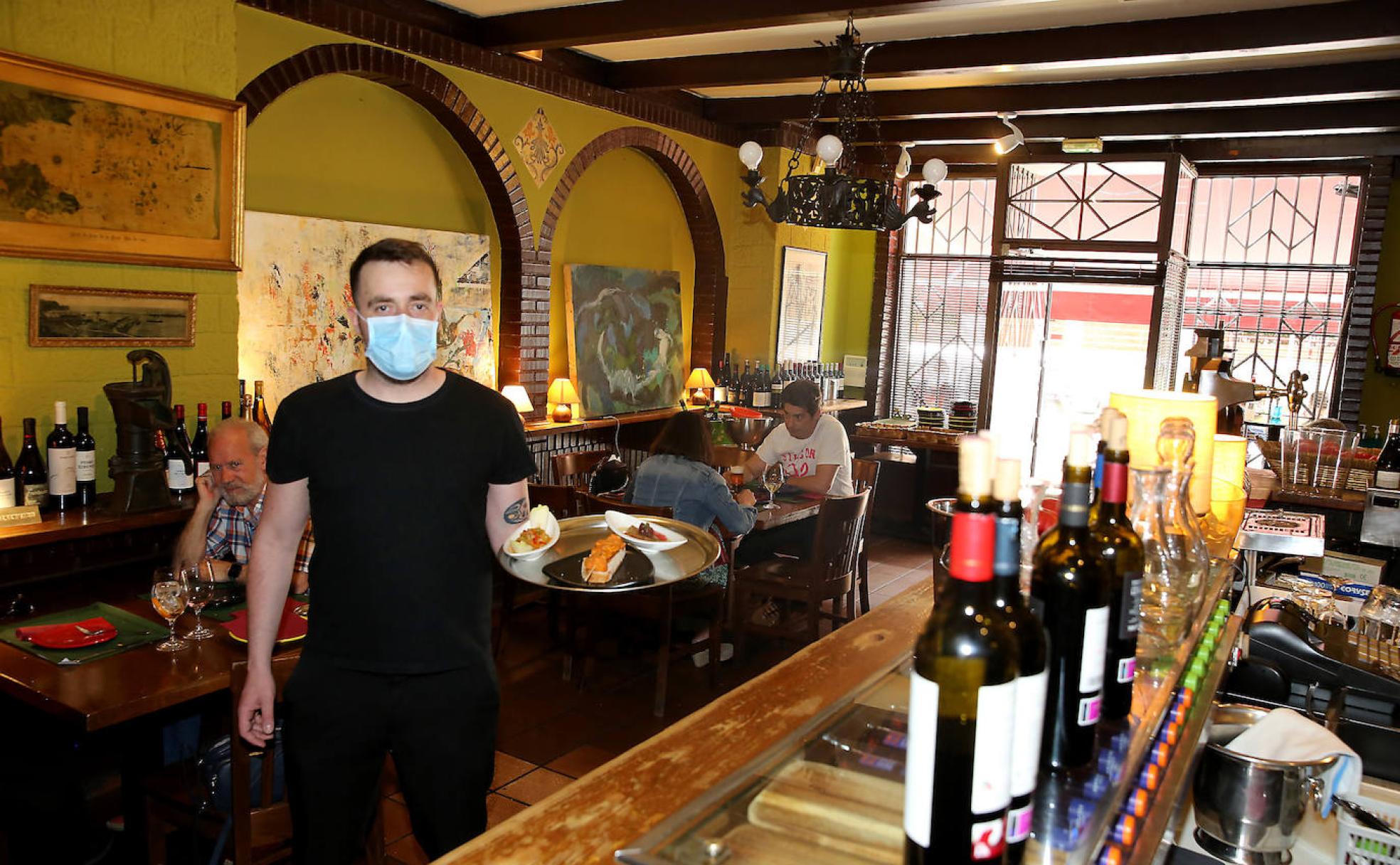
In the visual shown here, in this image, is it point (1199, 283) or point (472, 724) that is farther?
point (1199, 283)

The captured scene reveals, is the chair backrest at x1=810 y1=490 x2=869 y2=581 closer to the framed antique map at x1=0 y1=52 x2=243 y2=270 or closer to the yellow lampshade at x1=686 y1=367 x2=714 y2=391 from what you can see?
the framed antique map at x1=0 y1=52 x2=243 y2=270

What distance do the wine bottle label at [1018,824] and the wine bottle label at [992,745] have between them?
0.13 metres

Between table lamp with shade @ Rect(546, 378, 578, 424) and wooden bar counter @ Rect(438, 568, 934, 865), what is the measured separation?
4690mm

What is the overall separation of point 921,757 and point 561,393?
225 inches

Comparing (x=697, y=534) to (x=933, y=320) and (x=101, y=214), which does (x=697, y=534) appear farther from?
(x=933, y=320)

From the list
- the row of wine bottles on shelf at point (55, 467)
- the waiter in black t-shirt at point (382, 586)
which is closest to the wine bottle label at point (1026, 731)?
the waiter in black t-shirt at point (382, 586)

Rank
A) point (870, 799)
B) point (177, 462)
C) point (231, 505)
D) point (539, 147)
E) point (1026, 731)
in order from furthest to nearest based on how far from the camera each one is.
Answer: point (539, 147) < point (177, 462) < point (231, 505) < point (870, 799) < point (1026, 731)

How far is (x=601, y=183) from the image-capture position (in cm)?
721

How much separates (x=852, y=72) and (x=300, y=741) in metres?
3.91

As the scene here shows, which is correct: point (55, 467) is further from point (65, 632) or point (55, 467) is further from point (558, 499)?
point (558, 499)

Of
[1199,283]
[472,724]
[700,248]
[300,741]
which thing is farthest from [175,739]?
[1199,283]

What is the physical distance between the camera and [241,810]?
223 centimetres

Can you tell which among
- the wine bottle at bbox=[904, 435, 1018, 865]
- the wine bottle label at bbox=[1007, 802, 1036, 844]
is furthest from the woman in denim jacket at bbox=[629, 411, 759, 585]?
the wine bottle at bbox=[904, 435, 1018, 865]

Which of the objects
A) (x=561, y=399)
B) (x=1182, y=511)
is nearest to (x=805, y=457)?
(x=561, y=399)
